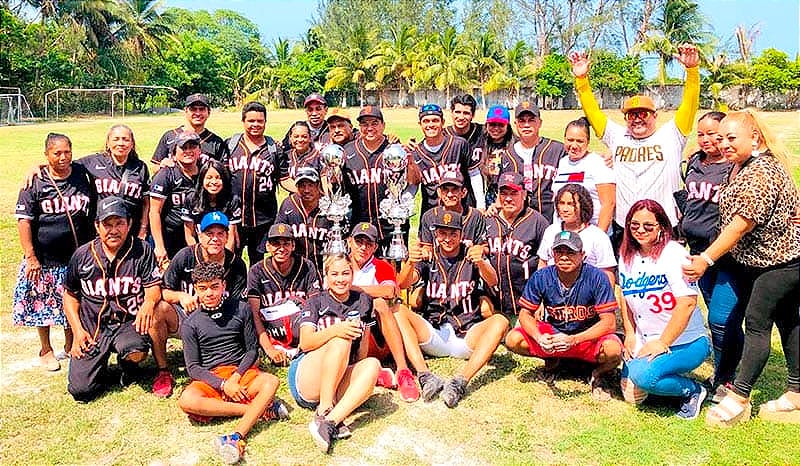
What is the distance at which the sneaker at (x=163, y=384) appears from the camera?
5.12 metres

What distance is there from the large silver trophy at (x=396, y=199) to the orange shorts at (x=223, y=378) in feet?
4.61

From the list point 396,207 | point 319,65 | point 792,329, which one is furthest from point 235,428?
point 319,65

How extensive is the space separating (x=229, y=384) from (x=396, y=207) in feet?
6.63

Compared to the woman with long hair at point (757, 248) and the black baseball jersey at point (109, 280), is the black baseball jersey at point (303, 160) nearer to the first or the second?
the black baseball jersey at point (109, 280)

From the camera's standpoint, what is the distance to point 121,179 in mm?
5938

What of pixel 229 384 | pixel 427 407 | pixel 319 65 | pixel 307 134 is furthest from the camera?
pixel 319 65

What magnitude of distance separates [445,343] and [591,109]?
2.44 metres

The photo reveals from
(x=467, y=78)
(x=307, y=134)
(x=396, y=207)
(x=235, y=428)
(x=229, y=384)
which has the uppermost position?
(x=467, y=78)

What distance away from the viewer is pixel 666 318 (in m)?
4.74

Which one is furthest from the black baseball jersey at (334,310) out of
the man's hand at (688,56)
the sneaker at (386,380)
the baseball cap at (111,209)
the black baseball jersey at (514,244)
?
the man's hand at (688,56)

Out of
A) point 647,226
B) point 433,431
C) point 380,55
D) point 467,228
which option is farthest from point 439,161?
point 380,55

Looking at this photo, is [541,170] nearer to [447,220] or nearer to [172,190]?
[447,220]

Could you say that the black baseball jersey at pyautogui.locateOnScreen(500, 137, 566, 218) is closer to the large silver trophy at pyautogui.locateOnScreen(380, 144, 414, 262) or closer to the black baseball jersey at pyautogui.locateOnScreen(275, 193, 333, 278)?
the large silver trophy at pyautogui.locateOnScreen(380, 144, 414, 262)

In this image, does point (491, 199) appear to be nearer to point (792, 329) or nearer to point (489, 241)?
point (489, 241)
